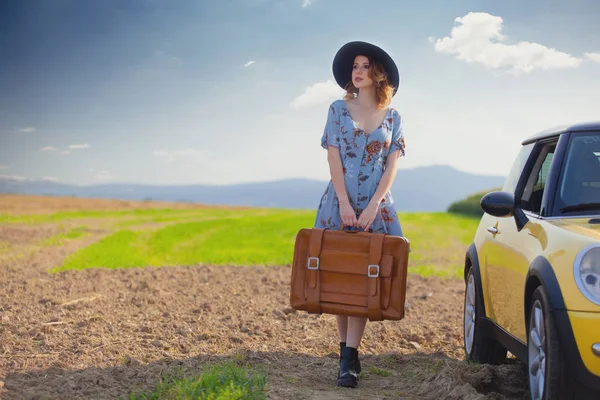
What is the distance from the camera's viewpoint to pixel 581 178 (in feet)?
16.3

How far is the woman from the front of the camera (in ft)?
18.9

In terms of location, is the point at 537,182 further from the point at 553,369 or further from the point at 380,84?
the point at 553,369

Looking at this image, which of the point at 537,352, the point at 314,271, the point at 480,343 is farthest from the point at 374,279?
the point at 480,343

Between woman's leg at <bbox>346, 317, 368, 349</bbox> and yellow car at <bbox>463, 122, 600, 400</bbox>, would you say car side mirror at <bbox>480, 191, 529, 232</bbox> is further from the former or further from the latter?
woman's leg at <bbox>346, 317, 368, 349</bbox>

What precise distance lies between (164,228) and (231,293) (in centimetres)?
1507

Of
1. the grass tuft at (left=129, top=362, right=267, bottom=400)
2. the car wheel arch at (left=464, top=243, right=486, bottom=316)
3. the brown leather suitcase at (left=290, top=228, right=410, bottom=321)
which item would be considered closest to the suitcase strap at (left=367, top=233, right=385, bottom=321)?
the brown leather suitcase at (left=290, top=228, right=410, bottom=321)

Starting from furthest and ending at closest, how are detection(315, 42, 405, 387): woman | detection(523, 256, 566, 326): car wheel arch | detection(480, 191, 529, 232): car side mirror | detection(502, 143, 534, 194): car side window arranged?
detection(502, 143, 534, 194): car side window, detection(315, 42, 405, 387): woman, detection(480, 191, 529, 232): car side mirror, detection(523, 256, 566, 326): car wheel arch

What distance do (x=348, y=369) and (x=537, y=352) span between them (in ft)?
5.58

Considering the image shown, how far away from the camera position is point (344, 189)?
5.72 meters

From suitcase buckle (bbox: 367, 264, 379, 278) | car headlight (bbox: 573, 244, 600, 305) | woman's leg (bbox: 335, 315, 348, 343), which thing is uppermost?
car headlight (bbox: 573, 244, 600, 305)

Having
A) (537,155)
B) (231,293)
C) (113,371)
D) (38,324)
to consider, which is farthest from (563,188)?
(231,293)

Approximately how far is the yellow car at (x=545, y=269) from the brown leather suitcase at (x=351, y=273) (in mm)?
760

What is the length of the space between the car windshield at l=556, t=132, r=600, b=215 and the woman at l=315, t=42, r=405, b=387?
1301 mm

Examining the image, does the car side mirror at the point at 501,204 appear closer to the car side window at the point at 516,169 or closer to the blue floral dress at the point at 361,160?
the car side window at the point at 516,169
